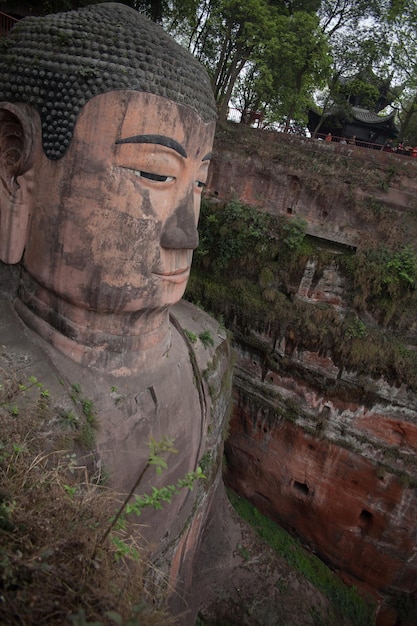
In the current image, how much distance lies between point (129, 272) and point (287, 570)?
7.97 metres

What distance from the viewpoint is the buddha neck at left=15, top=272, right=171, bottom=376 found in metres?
4.33

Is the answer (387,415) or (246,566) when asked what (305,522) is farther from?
(387,415)

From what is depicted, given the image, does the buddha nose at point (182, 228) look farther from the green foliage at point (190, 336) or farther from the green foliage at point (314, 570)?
the green foliage at point (314, 570)

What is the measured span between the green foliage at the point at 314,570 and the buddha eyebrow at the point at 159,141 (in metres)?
9.10

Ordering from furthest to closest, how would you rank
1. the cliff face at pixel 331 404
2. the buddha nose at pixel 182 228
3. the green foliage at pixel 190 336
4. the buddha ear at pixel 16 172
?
the cliff face at pixel 331 404 < the green foliage at pixel 190 336 < the buddha nose at pixel 182 228 < the buddha ear at pixel 16 172

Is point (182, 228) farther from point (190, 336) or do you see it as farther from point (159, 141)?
point (190, 336)

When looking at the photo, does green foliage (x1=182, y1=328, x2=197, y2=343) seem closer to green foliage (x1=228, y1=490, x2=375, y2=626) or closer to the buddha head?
the buddha head

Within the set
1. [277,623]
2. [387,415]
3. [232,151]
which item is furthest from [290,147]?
[277,623]

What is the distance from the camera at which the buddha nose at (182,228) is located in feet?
14.0

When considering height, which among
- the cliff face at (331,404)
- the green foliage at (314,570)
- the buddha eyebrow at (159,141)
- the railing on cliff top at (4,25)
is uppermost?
the railing on cliff top at (4,25)

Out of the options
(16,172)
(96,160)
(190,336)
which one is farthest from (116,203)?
(190,336)

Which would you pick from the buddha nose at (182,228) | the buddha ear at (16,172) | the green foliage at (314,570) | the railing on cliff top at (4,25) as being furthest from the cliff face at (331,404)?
the buddha ear at (16,172)

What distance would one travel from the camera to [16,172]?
163 inches

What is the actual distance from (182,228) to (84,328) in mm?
1411
